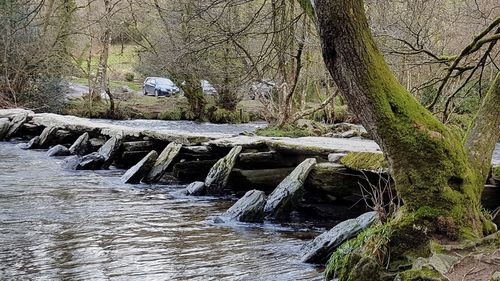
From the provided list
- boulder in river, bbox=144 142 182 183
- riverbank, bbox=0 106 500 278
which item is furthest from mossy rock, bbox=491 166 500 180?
boulder in river, bbox=144 142 182 183

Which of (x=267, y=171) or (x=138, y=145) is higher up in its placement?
(x=138, y=145)

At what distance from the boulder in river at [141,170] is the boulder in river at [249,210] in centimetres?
345

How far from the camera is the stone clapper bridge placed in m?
7.23

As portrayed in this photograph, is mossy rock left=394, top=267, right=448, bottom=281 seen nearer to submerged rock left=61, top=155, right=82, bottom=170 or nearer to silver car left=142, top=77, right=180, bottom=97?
submerged rock left=61, top=155, right=82, bottom=170

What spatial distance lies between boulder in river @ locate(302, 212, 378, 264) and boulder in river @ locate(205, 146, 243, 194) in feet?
11.7

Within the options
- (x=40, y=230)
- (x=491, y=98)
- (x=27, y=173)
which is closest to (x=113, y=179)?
(x=27, y=173)

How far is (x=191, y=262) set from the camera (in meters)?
5.50

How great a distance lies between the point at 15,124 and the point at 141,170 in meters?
8.79

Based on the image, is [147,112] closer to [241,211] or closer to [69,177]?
[69,177]

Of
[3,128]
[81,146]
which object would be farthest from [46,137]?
[3,128]

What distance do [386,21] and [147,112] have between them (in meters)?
13.6

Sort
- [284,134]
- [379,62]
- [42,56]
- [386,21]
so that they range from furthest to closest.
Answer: [42,56]
[284,134]
[386,21]
[379,62]

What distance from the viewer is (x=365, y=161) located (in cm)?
716

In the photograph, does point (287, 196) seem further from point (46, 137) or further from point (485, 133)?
point (46, 137)
